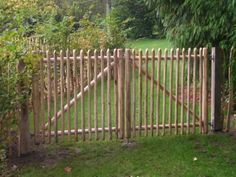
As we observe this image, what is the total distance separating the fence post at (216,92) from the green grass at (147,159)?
0.31 m

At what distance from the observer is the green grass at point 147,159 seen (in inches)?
245

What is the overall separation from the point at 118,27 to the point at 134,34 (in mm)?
16036

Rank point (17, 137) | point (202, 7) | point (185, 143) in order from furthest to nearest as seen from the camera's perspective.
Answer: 1. point (202, 7)
2. point (185, 143)
3. point (17, 137)

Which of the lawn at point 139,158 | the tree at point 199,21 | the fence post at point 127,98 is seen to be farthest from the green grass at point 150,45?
the lawn at point 139,158

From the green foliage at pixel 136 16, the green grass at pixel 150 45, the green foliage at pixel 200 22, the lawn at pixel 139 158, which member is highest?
Answer: the green foliage at pixel 136 16

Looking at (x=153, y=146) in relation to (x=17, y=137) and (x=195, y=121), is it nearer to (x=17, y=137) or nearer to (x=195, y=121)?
(x=195, y=121)

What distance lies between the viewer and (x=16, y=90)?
6.19 metres

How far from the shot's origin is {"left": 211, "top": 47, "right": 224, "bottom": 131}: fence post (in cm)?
781

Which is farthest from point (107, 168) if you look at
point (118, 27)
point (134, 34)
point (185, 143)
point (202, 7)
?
point (134, 34)

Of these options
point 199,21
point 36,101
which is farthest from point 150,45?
point 36,101

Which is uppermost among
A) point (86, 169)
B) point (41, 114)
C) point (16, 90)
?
point (16, 90)

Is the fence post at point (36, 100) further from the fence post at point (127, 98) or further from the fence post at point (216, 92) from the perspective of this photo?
the fence post at point (216, 92)

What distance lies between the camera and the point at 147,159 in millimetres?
6695

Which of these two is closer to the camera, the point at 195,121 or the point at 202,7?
the point at 195,121
